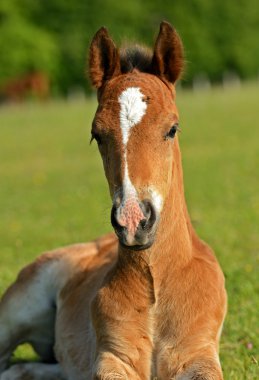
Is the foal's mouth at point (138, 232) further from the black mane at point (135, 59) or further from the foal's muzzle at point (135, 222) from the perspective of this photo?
the black mane at point (135, 59)

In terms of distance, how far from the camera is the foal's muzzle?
428cm

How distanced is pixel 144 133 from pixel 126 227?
0.65 metres

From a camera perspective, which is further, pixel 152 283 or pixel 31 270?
pixel 31 270

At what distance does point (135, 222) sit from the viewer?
4285mm

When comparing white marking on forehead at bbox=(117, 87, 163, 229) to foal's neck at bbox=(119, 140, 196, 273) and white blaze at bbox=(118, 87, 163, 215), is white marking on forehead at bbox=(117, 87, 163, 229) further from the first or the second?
foal's neck at bbox=(119, 140, 196, 273)

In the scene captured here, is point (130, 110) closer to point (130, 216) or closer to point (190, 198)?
point (130, 216)

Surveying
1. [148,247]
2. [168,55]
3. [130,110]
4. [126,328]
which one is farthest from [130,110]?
[126,328]

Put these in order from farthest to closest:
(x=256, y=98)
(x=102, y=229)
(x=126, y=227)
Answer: (x=256, y=98)
(x=102, y=229)
(x=126, y=227)

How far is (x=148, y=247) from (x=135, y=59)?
1.33 m

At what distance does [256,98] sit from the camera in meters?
36.3

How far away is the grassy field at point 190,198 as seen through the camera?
7.27 metres

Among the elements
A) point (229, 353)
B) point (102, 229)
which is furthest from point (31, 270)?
point (102, 229)

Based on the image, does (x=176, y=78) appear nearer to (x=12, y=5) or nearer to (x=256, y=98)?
(x=256, y=98)

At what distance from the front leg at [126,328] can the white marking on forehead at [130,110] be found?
0.84 meters
